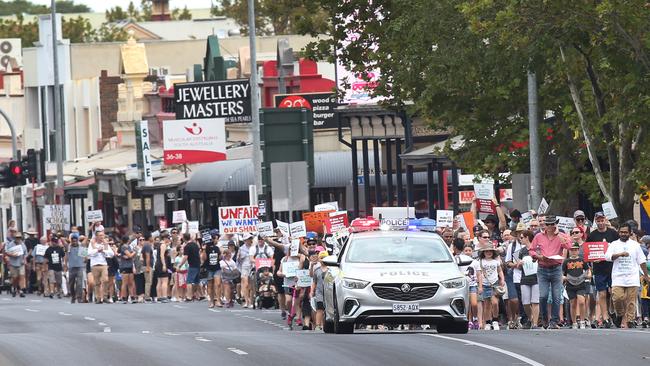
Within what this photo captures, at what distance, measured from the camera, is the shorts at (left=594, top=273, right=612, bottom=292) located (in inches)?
1151

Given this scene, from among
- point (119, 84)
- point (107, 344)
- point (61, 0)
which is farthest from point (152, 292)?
point (61, 0)

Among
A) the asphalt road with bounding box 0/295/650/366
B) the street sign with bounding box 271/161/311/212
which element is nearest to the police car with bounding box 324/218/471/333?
the asphalt road with bounding box 0/295/650/366

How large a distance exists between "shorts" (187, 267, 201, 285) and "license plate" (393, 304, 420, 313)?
818 inches

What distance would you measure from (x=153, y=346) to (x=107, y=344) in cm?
90

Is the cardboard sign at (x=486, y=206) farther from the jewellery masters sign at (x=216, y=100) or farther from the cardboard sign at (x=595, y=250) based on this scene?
the jewellery masters sign at (x=216, y=100)

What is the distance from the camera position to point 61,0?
174875mm

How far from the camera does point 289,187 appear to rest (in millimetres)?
39281

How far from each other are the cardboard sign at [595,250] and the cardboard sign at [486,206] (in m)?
8.02

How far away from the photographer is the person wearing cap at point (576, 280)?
29.4 metres

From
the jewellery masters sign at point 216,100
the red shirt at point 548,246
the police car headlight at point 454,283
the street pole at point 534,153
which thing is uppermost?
the jewellery masters sign at point 216,100

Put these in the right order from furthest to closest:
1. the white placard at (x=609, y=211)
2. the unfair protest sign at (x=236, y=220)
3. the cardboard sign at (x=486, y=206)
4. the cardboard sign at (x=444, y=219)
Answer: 1. the unfair protest sign at (x=236, y=220)
2. the cardboard sign at (x=486, y=206)
3. the cardboard sign at (x=444, y=219)
4. the white placard at (x=609, y=211)

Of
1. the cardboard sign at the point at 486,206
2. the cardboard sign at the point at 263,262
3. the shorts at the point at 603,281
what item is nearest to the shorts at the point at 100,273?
the cardboard sign at the point at 263,262

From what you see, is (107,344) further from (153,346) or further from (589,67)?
(589,67)

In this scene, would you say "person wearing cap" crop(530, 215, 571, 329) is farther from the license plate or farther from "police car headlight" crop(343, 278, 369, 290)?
"police car headlight" crop(343, 278, 369, 290)
